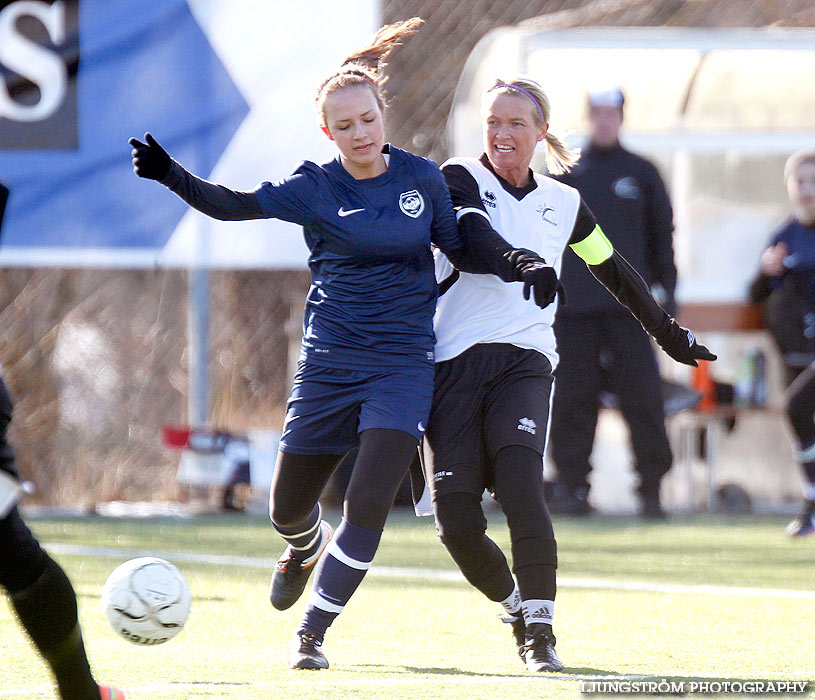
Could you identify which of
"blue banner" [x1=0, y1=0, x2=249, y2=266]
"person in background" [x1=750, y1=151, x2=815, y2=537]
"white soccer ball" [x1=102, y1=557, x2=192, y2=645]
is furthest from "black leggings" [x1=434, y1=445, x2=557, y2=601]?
"blue banner" [x1=0, y1=0, x2=249, y2=266]

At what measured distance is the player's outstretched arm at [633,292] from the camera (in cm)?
495

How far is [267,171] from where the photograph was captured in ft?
31.1

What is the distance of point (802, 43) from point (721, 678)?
7088 mm

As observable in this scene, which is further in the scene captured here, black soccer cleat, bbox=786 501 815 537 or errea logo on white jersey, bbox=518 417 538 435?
black soccer cleat, bbox=786 501 815 537

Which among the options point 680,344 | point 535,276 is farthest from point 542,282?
point 680,344

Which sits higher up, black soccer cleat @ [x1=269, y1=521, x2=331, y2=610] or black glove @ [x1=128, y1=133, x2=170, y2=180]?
black glove @ [x1=128, y1=133, x2=170, y2=180]

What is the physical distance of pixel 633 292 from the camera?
16.3ft

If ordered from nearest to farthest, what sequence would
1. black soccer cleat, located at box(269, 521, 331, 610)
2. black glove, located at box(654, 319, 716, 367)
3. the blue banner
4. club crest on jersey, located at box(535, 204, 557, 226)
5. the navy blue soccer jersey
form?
the navy blue soccer jersey, club crest on jersey, located at box(535, 204, 557, 226), black glove, located at box(654, 319, 716, 367), black soccer cleat, located at box(269, 521, 331, 610), the blue banner

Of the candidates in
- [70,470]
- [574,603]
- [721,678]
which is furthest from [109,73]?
[721,678]

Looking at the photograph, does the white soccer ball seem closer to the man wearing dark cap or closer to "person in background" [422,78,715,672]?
"person in background" [422,78,715,672]

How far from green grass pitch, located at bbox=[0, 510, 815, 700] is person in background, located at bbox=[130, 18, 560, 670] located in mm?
382

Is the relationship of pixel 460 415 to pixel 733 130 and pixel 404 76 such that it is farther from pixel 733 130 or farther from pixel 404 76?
pixel 404 76

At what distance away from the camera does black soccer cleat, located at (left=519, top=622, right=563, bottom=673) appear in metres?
4.36

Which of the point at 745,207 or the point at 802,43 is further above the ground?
the point at 802,43
